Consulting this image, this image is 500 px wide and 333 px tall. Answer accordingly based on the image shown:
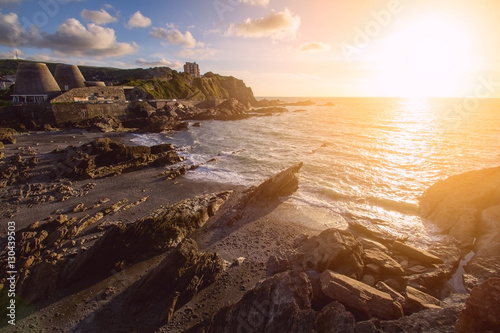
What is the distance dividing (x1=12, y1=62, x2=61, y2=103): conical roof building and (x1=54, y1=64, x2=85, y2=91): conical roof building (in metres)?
8.69

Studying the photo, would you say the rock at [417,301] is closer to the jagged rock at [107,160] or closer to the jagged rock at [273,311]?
the jagged rock at [273,311]

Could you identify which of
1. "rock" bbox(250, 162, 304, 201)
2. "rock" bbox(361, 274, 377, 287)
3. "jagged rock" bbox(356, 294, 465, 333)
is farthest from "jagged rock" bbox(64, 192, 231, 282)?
"jagged rock" bbox(356, 294, 465, 333)

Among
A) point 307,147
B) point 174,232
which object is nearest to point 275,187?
point 174,232

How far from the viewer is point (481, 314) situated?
536 cm

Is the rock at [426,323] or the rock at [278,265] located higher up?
the rock at [426,323]

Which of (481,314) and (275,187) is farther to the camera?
(275,187)

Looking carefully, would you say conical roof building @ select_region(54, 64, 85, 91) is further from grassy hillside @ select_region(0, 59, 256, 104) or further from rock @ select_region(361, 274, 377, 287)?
rock @ select_region(361, 274, 377, 287)

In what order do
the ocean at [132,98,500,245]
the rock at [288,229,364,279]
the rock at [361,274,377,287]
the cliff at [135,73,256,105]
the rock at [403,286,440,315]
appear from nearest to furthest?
1. the rock at [403,286,440,315]
2. the rock at [361,274,377,287]
3. the rock at [288,229,364,279]
4. the ocean at [132,98,500,245]
5. the cliff at [135,73,256,105]

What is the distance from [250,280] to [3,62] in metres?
248

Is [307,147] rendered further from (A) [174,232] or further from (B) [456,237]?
(A) [174,232]

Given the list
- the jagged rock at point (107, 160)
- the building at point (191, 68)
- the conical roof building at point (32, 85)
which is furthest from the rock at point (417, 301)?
the building at point (191, 68)

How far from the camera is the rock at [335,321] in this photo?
595cm

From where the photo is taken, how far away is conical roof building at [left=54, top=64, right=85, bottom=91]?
2290 inches

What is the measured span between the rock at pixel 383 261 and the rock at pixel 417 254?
1162 millimetres
